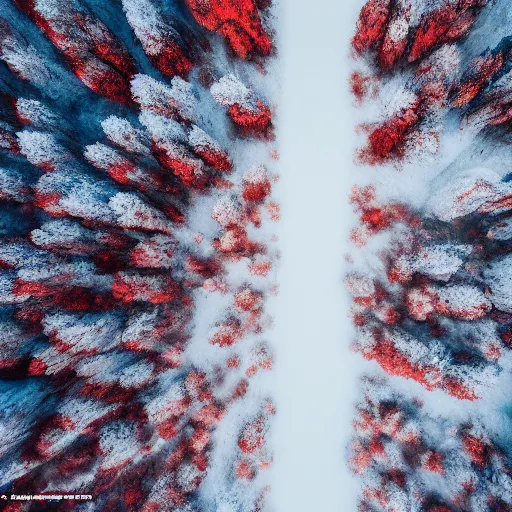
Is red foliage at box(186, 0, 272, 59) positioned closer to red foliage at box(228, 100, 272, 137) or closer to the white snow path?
the white snow path

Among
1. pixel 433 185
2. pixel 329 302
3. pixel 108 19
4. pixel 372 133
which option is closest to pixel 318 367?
pixel 329 302

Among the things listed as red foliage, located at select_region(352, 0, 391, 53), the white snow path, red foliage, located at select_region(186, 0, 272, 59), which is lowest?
the white snow path

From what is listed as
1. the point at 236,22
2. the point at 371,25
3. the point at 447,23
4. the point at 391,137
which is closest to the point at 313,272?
the point at 391,137

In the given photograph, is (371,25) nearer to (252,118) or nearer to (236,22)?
(236,22)

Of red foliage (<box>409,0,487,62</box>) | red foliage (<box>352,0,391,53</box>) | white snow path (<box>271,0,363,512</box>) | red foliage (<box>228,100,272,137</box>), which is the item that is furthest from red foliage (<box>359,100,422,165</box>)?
red foliage (<box>228,100,272,137</box>)

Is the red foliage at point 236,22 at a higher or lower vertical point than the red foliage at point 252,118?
higher

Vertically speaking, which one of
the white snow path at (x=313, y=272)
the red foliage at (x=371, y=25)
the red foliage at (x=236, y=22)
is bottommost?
the white snow path at (x=313, y=272)

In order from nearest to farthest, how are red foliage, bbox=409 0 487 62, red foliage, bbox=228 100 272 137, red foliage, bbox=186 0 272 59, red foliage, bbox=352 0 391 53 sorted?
red foliage, bbox=409 0 487 62 < red foliage, bbox=352 0 391 53 < red foliage, bbox=186 0 272 59 < red foliage, bbox=228 100 272 137

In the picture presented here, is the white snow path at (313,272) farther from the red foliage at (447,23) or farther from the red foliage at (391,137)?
the red foliage at (447,23)

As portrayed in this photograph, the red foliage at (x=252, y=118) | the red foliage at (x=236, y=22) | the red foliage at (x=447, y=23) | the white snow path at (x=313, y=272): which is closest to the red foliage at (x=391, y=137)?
the white snow path at (x=313, y=272)
